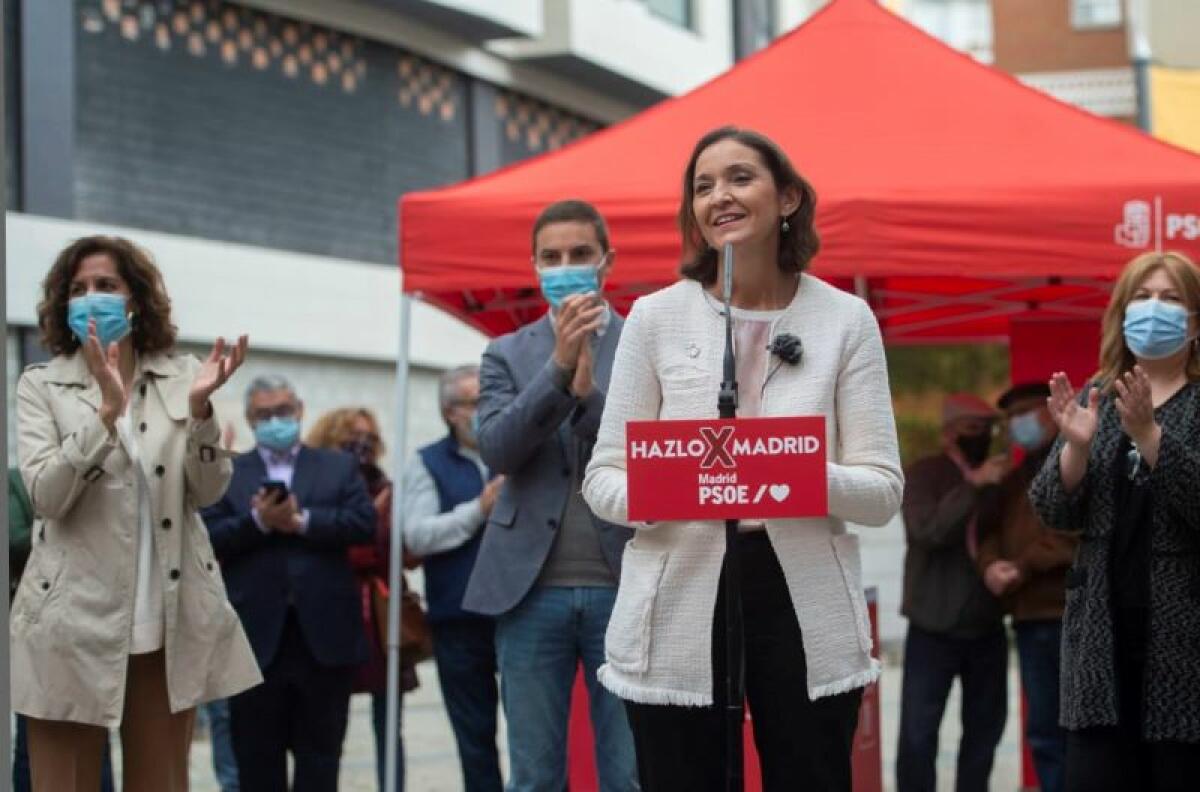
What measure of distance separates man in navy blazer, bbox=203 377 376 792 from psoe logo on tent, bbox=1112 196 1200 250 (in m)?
3.01

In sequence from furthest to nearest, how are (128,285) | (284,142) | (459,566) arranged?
(284,142), (459,566), (128,285)

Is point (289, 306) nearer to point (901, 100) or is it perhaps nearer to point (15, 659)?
point (901, 100)

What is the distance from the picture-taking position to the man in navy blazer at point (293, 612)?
25.6ft

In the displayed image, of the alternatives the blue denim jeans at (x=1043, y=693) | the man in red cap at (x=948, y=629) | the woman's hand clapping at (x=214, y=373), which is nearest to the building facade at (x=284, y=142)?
the man in red cap at (x=948, y=629)

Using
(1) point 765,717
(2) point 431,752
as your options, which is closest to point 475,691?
(1) point 765,717

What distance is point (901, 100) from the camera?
28.5 feet

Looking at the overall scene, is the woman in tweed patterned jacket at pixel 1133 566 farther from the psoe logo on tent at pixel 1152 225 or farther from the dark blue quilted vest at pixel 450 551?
the dark blue quilted vest at pixel 450 551

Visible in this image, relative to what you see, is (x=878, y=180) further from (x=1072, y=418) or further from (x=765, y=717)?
(x=765, y=717)

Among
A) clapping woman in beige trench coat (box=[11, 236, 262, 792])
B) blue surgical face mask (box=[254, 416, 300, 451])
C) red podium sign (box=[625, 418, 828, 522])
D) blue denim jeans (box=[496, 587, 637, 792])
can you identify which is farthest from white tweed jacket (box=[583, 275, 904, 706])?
blue surgical face mask (box=[254, 416, 300, 451])

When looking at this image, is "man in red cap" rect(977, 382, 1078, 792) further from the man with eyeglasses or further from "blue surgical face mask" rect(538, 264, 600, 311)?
"blue surgical face mask" rect(538, 264, 600, 311)

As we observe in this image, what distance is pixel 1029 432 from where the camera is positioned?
8.88 meters

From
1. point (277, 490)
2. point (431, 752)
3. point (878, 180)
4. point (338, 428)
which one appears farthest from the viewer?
point (431, 752)

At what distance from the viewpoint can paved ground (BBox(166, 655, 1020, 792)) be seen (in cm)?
1141

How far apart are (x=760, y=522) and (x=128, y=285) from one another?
2719 mm
